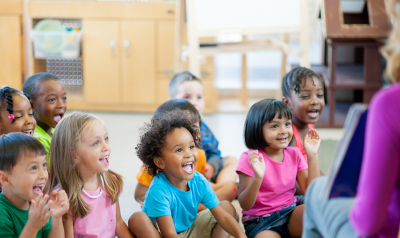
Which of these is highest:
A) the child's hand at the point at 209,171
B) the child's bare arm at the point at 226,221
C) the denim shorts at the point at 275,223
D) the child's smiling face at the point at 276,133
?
the child's smiling face at the point at 276,133

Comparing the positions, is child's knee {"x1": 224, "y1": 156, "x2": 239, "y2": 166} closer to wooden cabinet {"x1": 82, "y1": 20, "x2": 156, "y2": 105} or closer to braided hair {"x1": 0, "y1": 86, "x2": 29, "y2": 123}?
braided hair {"x1": 0, "y1": 86, "x2": 29, "y2": 123}

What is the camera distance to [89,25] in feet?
11.5

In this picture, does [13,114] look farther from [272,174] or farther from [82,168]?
[272,174]

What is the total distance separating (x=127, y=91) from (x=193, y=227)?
255 cm

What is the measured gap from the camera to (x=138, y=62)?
3.54 metres

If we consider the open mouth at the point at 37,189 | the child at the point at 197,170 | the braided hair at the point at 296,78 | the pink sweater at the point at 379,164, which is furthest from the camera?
the braided hair at the point at 296,78

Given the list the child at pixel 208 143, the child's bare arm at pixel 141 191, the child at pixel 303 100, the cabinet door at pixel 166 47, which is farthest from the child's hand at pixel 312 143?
the cabinet door at pixel 166 47

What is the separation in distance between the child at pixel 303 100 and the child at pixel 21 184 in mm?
823

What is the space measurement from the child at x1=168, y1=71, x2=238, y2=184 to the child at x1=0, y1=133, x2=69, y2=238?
74cm

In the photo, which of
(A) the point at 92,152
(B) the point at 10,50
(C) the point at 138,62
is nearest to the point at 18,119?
(A) the point at 92,152

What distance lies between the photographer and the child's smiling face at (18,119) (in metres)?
1.24

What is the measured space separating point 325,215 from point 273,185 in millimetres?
490

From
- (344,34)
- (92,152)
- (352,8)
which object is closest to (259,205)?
(92,152)

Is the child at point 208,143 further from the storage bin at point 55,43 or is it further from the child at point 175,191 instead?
the storage bin at point 55,43
